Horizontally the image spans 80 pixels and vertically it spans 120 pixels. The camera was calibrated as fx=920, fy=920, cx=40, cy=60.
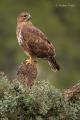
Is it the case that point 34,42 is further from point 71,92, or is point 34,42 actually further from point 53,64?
point 71,92

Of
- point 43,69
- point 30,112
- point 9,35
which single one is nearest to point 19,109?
point 30,112

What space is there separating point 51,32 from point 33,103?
67.3ft

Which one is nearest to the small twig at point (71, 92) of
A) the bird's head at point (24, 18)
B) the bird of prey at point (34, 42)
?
Answer: the bird of prey at point (34, 42)

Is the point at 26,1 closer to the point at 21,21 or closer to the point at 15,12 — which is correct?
the point at 15,12

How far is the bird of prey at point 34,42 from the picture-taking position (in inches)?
428

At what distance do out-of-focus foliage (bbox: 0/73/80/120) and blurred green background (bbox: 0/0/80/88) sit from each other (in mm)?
13760

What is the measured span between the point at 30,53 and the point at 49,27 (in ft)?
59.1

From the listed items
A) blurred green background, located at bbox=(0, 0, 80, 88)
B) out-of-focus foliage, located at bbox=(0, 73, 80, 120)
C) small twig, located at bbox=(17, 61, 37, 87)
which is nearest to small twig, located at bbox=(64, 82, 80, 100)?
out-of-focus foliage, located at bbox=(0, 73, 80, 120)

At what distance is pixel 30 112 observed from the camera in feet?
27.5

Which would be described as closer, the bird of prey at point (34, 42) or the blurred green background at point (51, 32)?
the bird of prey at point (34, 42)

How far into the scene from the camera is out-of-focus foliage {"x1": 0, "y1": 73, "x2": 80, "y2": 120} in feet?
27.4

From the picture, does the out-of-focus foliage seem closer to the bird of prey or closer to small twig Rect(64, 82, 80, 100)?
small twig Rect(64, 82, 80, 100)

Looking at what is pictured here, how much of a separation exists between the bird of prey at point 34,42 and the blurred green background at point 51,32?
10.7 m

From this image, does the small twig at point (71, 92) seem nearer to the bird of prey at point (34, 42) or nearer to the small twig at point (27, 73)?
the small twig at point (27, 73)
